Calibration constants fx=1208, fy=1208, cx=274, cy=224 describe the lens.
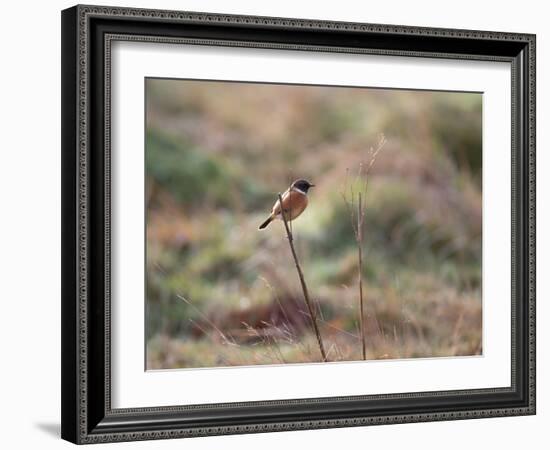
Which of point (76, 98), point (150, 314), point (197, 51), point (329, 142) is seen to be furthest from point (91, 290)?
point (329, 142)

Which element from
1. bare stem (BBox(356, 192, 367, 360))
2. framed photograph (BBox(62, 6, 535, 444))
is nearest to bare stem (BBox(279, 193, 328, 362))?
framed photograph (BBox(62, 6, 535, 444))

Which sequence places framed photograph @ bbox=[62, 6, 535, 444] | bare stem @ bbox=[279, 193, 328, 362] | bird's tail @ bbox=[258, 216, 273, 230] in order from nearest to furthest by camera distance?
framed photograph @ bbox=[62, 6, 535, 444] → bare stem @ bbox=[279, 193, 328, 362] → bird's tail @ bbox=[258, 216, 273, 230]

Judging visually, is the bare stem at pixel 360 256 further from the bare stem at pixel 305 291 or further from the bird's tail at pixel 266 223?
the bird's tail at pixel 266 223

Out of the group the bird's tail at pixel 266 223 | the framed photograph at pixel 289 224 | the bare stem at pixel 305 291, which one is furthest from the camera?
the bird's tail at pixel 266 223

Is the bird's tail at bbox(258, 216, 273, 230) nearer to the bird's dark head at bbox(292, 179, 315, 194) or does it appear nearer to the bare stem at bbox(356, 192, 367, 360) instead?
the bird's dark head at bbox(292, 179, 315, 194)

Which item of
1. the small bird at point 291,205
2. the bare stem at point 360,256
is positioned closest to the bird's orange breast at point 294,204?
the small bird at point 291,205

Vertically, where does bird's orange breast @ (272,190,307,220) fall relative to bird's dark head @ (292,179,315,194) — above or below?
below

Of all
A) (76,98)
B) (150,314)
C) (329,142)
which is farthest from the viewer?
(329,142)

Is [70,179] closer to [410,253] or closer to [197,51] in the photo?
[197,51]
